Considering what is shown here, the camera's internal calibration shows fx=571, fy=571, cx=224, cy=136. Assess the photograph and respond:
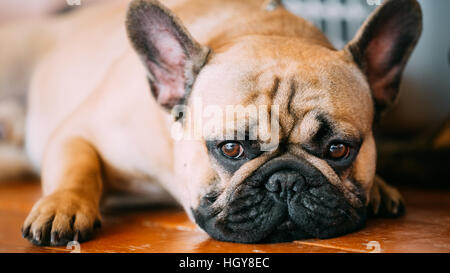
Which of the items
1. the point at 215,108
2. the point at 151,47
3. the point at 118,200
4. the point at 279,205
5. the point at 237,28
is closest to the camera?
the point at 279,205

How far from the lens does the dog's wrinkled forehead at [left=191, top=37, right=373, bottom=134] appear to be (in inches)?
54.7

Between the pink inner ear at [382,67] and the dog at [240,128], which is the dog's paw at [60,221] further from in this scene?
the pink inner ear at [382,67]

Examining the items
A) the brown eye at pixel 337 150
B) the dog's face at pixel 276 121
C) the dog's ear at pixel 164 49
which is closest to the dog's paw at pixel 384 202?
the dog's face at pixel 276 121

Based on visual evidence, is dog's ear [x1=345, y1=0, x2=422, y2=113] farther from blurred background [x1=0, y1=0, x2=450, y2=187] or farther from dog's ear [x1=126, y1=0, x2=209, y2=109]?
blurred background [x1=0, y1=0, x2=450, y2=187]

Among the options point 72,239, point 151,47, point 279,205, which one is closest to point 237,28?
point 151,47

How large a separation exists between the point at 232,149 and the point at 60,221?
451mm

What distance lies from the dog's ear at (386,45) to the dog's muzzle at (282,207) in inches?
17.2

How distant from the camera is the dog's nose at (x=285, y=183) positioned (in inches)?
51.8

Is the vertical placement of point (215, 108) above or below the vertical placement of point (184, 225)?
above

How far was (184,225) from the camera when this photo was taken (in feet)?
5.40

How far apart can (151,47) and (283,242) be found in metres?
0.68
